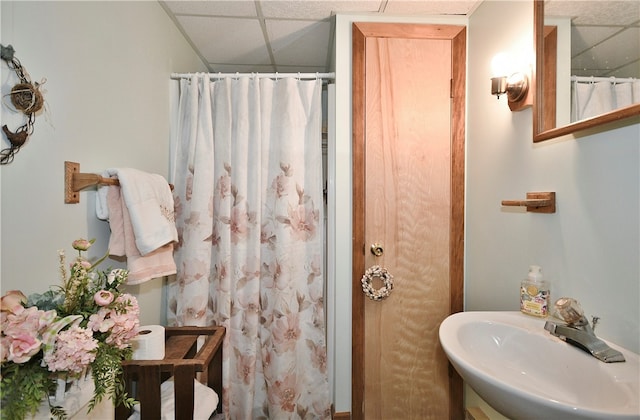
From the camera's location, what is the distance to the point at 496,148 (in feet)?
4.30

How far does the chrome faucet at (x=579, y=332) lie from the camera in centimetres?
77

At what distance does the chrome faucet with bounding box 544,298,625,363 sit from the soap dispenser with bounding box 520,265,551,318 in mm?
98

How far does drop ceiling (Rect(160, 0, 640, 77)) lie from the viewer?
813mm

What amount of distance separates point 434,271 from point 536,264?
1.70 ft

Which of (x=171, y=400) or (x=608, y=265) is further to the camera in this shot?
Answer: (x=171, y=400)

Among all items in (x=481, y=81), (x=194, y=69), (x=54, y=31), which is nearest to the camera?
(x=54, y=31)

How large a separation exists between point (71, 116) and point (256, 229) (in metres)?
0.92

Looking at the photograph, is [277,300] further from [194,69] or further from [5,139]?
[194,69]

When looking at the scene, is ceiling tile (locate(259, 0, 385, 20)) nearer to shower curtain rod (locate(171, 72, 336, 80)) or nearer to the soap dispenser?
shower curtain rod (locate(171, 72, 336, 80))

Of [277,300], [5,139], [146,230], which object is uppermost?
[5,139]

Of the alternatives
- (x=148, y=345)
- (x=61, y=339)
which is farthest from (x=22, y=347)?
(x=148, y=345)

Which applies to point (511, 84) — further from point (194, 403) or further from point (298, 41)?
point (194, 403)

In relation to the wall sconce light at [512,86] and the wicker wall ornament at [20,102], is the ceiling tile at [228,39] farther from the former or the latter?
the wall sconce light at [512,86]

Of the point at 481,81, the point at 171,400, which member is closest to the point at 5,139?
the point at 171,400
